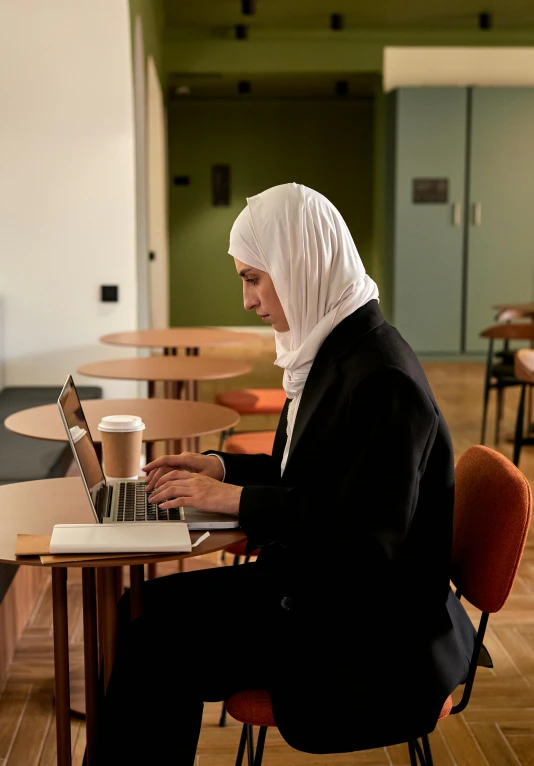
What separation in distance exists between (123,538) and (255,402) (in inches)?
106

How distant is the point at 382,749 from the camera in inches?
92.4

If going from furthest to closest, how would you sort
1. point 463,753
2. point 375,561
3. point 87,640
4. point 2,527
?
point 463,753 < point 87,640 < point 2,527 < point 375,561

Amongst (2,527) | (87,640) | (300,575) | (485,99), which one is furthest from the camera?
(485,99)

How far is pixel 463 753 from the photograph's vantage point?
232 centimetres

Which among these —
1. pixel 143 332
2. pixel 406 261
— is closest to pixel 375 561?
pixel 143 332

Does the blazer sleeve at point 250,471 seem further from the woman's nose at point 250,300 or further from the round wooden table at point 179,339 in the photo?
the round wooden table at point 179,339

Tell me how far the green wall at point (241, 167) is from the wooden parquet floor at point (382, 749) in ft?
30.1

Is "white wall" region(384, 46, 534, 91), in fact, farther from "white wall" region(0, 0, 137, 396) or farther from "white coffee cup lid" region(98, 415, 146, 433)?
"white coffee cup lid" region(98, 415, 146, 433)

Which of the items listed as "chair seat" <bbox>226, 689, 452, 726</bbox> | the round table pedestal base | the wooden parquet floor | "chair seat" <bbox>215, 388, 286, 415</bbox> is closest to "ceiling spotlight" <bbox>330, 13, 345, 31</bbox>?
"chair seat" <bbox>215, 388, 286, 415</bbox>

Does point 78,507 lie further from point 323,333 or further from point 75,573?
point 75,573

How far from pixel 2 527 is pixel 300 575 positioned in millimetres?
571

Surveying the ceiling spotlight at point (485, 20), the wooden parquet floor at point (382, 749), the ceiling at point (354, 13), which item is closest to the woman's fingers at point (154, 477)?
the wooden parquet floor at point (382, 749)

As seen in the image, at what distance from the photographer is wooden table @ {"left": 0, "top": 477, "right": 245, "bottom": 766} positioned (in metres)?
1.68

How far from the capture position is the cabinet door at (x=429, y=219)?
31.2 ft
